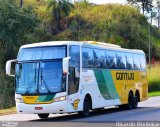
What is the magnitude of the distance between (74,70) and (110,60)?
14.9 ft

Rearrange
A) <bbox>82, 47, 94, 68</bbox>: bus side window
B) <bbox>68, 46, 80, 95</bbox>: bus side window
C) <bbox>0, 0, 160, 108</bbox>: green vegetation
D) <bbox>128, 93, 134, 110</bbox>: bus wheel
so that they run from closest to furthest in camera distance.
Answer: <bbox>68, 46, 80, 95</bbox>: bus side window → <bbox>82, 47, 94, 68</bbox>: bus side window → <bbox>128, 93, 134, 110</bbox>: bus wheel → <bbox>0, 0, 160, 108</bbox>: green vegetation

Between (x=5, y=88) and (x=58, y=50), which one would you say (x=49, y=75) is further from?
(x=5, y=88)

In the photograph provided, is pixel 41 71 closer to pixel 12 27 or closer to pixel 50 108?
pixel 50 108

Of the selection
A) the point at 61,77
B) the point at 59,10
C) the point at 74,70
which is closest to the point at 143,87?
the point at 74,70

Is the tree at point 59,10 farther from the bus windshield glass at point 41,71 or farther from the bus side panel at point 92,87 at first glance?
the bus windshield glass at point 41,71

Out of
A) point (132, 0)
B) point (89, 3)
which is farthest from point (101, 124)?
point (132, 0)

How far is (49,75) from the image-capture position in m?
21.4

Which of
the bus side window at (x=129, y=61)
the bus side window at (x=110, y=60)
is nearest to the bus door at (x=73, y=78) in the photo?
the bus side window at (x=110, y=60)

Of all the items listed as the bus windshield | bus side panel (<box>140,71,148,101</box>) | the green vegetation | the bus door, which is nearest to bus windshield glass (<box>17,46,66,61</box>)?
the bus windshield

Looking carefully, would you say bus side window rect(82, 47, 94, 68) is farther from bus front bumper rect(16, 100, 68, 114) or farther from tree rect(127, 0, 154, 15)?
tree rect(127, 0, 154, 15)

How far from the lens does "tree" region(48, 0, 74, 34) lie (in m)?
75.6

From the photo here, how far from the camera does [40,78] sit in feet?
70.3

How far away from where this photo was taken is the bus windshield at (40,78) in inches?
835

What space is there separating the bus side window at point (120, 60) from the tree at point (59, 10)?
1872 inches
